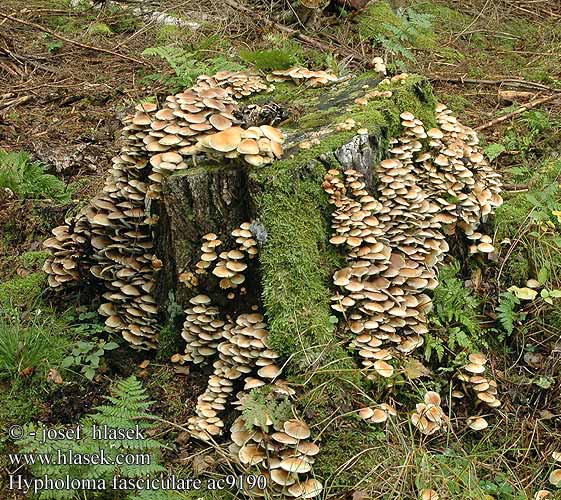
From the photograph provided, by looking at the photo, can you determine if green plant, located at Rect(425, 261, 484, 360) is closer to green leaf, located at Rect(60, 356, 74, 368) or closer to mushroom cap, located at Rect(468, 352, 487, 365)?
mushroom cap, located at Rect(468, 352, 487, 365)

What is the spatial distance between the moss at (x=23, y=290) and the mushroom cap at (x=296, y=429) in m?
2.50

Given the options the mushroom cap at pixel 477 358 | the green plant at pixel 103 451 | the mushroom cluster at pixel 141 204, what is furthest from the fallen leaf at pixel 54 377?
the mushroom cap at pixel 477 358

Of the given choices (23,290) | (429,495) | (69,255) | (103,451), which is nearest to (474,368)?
(429,495)

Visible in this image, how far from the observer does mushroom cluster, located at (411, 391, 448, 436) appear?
3.66m

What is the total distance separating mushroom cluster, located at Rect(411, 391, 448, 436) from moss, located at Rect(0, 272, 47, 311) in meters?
2.98

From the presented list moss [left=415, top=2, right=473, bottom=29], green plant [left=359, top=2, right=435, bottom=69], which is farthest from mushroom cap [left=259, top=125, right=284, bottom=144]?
moss [left=415, top=2, right=473, bottom=29]

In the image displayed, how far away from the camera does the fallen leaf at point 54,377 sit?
4.18 meters

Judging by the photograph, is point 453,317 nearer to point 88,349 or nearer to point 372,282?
point 372,282

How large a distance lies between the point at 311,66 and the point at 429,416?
6092 mm

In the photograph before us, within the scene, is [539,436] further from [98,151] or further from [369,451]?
[98,151]

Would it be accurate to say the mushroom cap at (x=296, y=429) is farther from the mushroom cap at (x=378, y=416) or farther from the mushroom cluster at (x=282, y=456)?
the mushroom cap at (x=378, y=416)

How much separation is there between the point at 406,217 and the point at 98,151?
14.1ft

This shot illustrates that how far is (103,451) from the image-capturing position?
10.8 feet

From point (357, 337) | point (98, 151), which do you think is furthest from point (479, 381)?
point (98, 151)
